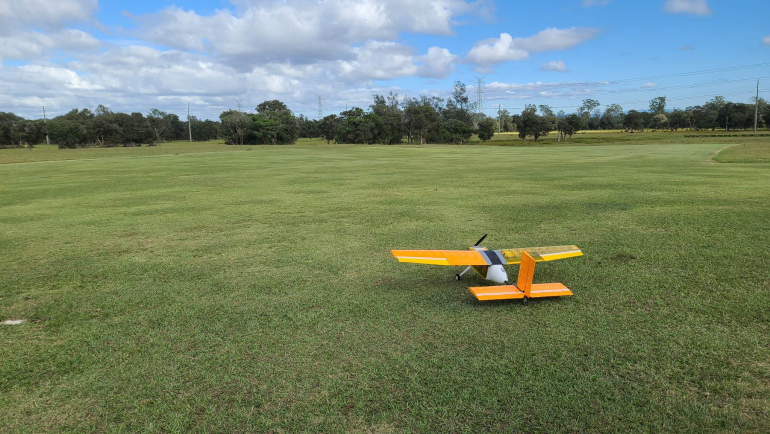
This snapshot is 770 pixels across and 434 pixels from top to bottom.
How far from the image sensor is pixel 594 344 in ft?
13.0

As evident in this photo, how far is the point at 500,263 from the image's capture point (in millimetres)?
5301

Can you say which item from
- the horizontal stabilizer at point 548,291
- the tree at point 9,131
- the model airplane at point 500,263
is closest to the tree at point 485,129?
the model airplane at point 500,263

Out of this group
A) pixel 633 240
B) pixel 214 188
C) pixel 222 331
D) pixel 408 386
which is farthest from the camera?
pixel 214 188

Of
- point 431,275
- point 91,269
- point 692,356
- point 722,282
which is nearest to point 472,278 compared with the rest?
point 431,275

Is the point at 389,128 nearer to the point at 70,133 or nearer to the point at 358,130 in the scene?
the point at 358,130

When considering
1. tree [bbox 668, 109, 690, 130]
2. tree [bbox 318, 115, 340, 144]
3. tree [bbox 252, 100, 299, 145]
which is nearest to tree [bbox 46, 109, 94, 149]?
tree [bbox 252, 100, 299, 145]

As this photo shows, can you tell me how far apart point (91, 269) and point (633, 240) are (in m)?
9.35

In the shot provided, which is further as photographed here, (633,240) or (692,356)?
(633,240)

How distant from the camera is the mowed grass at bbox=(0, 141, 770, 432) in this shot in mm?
3131

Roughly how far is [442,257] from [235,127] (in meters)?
101

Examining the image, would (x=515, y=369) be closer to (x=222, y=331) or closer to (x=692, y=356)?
(x=692, y=356)

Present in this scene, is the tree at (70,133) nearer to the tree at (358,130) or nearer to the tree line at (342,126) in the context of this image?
the tree line at (342,126)

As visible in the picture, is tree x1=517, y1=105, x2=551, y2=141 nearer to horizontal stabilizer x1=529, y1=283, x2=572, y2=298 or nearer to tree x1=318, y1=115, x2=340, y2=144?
tree x1=318, y1=115, x2=340, y2=144

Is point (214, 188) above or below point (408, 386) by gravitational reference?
above
